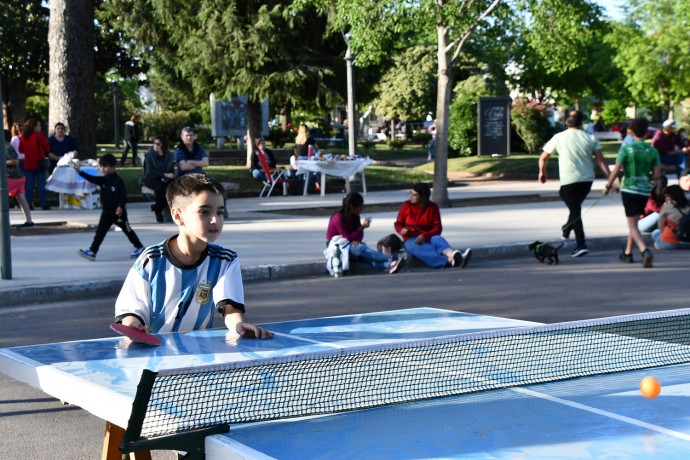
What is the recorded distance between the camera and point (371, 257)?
565 inches

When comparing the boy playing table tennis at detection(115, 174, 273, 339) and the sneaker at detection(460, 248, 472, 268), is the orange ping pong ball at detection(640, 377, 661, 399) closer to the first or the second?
the boy playing table tennis at detection(115, 174, 273, 339)

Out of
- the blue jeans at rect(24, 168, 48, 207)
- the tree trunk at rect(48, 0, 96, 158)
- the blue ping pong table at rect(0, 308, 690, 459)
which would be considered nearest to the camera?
the blue ping pong table at rect(0, 308, 690, 459)

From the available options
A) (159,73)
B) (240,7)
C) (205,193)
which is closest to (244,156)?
(159,73)

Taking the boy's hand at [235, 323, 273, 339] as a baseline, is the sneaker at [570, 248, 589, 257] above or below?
below

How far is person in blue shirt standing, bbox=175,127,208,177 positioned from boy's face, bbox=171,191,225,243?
44.5 feet

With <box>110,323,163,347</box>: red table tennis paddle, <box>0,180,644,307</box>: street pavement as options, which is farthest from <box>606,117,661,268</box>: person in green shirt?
<box>110,323,163,347</box>: red table tennis paddle

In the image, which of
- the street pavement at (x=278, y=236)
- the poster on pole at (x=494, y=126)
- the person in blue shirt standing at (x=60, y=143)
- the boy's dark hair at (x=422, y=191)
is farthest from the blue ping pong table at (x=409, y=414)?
the poster on pole at (x=494, y=126)

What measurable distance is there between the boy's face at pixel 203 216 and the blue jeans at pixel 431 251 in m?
9.44

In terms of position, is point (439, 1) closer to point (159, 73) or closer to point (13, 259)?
point (13, 259)

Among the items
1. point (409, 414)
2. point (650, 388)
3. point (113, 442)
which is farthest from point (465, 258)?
point (113, 442)

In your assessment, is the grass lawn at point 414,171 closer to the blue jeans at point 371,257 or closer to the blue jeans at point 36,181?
the blue jeans at point 36,181

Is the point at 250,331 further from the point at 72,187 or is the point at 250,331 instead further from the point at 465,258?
the point at 72,187

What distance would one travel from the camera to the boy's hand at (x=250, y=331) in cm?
Result: 539

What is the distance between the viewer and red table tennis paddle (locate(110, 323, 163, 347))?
4.97 meters
